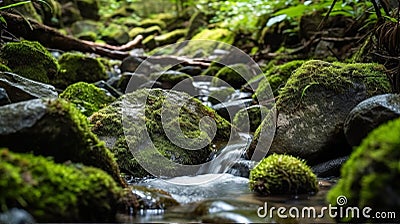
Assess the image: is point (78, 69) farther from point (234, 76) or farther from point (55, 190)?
point (55, 190)

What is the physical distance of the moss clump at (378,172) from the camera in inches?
58.0

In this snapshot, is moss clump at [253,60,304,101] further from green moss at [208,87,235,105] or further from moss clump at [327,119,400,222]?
moss clump at [327,119,400,222]

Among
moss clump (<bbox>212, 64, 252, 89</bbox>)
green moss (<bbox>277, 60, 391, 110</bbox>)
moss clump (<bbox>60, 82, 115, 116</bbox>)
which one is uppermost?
green moss (<bbox>277, 60, 391, 110</bbox>)

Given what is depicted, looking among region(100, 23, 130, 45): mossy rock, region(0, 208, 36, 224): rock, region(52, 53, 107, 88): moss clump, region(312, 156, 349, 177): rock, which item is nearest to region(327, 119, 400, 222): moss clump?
region(0, 208, 36, 224): rock

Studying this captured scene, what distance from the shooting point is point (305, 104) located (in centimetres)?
402

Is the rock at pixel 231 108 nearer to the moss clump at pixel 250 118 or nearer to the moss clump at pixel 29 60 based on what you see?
the moss clump at pixel 250 118

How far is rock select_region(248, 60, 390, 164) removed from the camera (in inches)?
152

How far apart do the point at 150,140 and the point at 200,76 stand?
17.9ft

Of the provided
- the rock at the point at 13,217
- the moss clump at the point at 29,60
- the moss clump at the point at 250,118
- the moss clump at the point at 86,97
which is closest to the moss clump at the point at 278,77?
the moss clump at the point at 250,118

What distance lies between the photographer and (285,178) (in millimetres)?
2768

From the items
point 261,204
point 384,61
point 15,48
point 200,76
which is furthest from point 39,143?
point 200,76

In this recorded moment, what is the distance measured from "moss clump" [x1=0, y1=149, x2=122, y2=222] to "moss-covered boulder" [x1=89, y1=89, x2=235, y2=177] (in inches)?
70.5

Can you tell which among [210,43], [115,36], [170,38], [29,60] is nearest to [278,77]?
[29,60]

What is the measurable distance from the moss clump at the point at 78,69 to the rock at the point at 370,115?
5.48 metres
